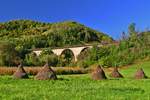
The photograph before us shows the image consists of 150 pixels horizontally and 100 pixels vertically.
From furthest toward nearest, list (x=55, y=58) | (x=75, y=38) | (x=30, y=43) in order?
(x=75, y=38)
(x=30, y=43)
(x=55, y=58)

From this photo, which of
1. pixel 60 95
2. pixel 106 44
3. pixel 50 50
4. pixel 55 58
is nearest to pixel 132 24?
pixel 106 44

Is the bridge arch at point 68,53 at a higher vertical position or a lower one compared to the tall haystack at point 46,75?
higher

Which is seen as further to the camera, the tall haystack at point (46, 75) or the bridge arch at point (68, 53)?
the bridge arch at point (68, 53)

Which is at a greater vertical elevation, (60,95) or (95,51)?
(95,51)

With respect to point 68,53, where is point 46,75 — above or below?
below

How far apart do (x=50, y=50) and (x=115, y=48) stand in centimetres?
2281

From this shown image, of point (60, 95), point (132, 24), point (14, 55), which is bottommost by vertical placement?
point (60, 95)

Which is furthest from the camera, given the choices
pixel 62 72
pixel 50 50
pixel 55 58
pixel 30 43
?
pixel 30 43

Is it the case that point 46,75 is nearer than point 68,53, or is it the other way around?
point 46,75

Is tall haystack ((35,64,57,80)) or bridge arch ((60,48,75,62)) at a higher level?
bridge arch ((60,48,75,62))

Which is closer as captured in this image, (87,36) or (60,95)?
(60,95)

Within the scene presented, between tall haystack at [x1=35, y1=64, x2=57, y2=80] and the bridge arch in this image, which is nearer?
tall haystack at [x1=35, y1=64, x2=57, y2=80]

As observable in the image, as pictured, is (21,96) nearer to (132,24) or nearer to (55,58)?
(55,58)

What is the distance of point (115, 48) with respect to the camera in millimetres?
114062
